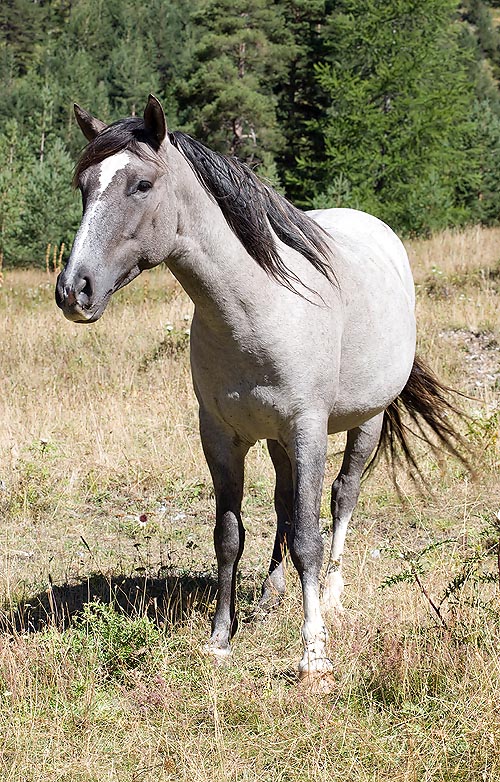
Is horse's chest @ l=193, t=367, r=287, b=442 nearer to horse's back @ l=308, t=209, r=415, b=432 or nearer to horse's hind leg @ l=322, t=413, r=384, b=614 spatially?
horse's back @ l=308, t=209, r=415, b=432

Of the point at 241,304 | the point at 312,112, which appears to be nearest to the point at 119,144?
the point at 241,304

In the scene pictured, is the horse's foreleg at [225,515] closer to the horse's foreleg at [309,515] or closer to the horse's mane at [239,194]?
the horse's foreleg at [309,515]

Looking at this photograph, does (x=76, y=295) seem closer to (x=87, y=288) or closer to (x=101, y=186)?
(x=87, y=288)

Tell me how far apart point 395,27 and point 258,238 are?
22.0m

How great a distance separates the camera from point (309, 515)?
3.03 metres

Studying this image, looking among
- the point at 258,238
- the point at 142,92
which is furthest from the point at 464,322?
the point at 142,92

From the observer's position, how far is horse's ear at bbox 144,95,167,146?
250 centimetres

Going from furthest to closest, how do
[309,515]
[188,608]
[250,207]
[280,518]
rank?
1. [280,518]
2. [188,608]
3. [309,515]
4. [250,207]

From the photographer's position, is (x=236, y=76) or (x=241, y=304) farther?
(x=236, y=76)

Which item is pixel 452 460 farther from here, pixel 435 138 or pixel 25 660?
pixel 435 138

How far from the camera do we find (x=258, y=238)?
292cm

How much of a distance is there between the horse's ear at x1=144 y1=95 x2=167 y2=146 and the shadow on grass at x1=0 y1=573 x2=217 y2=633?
1.83m

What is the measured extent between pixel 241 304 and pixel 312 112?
29.7m

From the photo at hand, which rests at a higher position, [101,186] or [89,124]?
[89,124]
